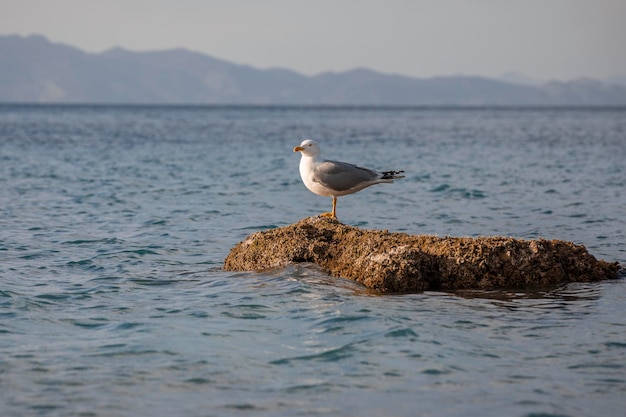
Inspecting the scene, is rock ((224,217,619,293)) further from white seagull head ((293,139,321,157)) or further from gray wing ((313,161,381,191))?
white seagull head ((293,139,321,157))

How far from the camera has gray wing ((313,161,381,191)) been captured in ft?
39.1

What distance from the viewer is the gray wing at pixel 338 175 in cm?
1191

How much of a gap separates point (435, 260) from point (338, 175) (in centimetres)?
227

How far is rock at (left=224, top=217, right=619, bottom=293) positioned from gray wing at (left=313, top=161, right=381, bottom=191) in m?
0.96

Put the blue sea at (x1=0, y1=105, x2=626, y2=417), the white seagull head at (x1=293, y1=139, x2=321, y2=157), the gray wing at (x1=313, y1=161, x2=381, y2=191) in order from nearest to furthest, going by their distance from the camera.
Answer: the blue sea at (x1=0, y1=105, x2=626, y2=417)
the gray wing at (x1=313, y1=161, x2=381, y2=191)
the white seagull head at (x1=293, y1=139, x2=321, y2=157)

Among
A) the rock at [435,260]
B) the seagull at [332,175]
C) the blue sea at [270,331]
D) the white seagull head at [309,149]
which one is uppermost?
the white seagull head at [309,149]

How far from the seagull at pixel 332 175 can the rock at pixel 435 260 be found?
97cm

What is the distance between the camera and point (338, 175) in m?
11.9

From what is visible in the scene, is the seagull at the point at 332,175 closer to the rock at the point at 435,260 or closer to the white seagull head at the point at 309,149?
the white seagull head at the point at 309,149

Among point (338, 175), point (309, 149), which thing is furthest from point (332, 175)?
point (309, 149)

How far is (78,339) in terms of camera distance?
27.7 ft

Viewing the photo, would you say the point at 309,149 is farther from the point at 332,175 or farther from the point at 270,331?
the point at 270,331

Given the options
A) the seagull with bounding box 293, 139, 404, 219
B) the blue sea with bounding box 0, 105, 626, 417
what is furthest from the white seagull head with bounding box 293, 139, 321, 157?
the blue sea with bounding box 0, 105, 626, 417

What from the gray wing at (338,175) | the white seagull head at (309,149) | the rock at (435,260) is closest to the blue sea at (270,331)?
the rock at (435,260)
